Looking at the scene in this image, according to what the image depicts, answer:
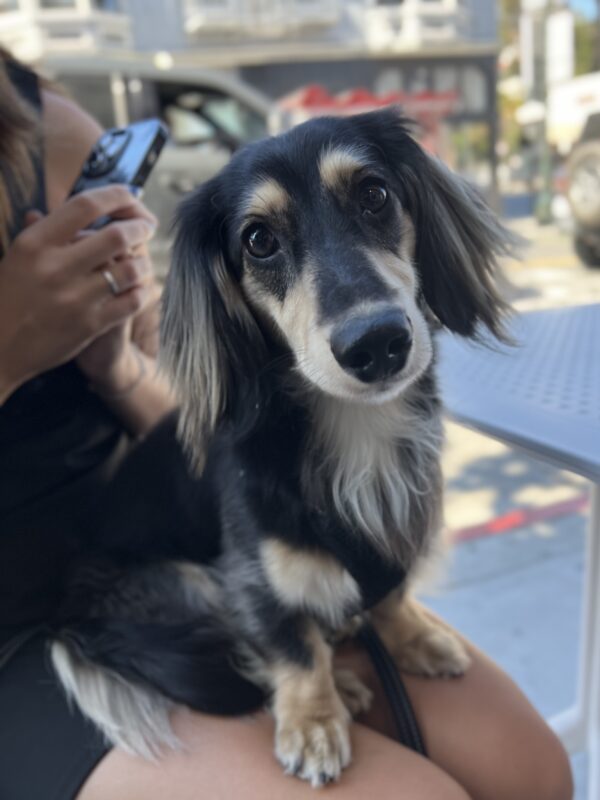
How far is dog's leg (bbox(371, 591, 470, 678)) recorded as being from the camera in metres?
1.11

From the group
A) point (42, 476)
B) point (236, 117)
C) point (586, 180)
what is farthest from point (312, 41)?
point (42, 476)

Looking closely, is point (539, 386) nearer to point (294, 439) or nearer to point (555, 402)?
point (555, 402)

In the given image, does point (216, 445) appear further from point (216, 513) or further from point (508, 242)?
point (508, 242)

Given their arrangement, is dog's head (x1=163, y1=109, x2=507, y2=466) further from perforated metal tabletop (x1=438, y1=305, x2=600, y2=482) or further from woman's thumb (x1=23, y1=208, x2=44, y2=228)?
woman's thumb (x1=23, y1=208, x2=44, y2=228)

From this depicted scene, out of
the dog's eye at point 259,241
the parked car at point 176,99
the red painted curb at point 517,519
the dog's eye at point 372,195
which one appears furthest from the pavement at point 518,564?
the parked car at point 176,99

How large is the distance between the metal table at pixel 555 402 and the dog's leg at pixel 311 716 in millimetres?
399

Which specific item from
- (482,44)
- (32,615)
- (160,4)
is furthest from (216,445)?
(482,44)

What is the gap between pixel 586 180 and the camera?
4.10 metres

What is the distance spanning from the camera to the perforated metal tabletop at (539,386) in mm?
862

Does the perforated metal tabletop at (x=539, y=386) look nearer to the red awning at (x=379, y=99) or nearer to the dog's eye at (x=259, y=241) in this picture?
the dog's eye at (x=259, y=241)

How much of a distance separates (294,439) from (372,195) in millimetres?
345

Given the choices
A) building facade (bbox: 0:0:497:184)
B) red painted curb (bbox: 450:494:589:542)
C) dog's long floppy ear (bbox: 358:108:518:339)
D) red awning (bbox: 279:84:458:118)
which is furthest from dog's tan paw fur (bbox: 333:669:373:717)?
→ building facade (bbox: 0:0:497:184)

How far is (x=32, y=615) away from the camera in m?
1.07

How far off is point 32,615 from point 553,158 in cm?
1050
